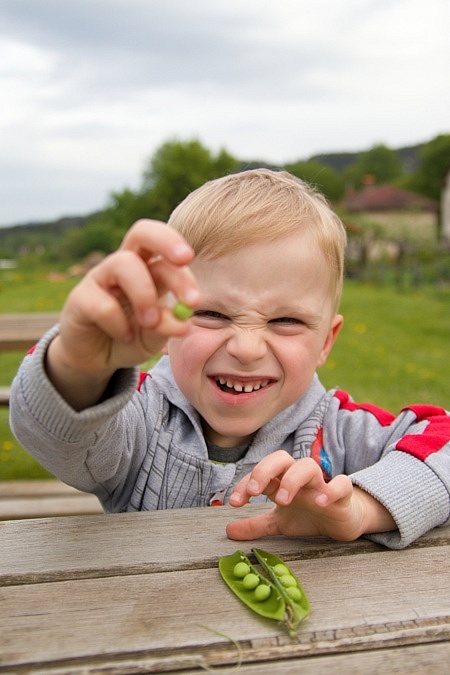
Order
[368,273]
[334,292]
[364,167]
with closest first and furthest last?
[334,292], [368,273], [364,167]

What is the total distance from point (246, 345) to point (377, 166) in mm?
73882

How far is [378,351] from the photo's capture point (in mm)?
9523

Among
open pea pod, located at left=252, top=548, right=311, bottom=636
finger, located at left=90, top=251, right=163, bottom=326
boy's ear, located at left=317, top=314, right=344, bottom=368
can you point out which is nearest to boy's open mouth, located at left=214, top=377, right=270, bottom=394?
boy's ear, located at left=317, top=314, right=344, bottom=368

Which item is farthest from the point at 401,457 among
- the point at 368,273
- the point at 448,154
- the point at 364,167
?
the point at 364,167

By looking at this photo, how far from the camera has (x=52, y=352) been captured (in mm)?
1150

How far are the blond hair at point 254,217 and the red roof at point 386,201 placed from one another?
51623mm

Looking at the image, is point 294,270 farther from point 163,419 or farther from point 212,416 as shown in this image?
point 163,419

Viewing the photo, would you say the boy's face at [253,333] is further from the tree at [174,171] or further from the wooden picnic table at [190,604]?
the tree at [174,171]

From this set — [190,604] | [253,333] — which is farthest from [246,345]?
[190,604]

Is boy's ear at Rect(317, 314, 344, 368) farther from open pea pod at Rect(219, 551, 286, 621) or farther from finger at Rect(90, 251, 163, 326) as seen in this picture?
finger at Rect(90, 251, 163, 326)

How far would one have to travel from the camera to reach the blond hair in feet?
5.43

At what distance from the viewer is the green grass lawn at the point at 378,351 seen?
678cm

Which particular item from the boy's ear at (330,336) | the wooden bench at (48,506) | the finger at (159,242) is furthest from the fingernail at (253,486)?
the wooden bench at (48,506)

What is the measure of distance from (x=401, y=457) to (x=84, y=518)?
705mm
